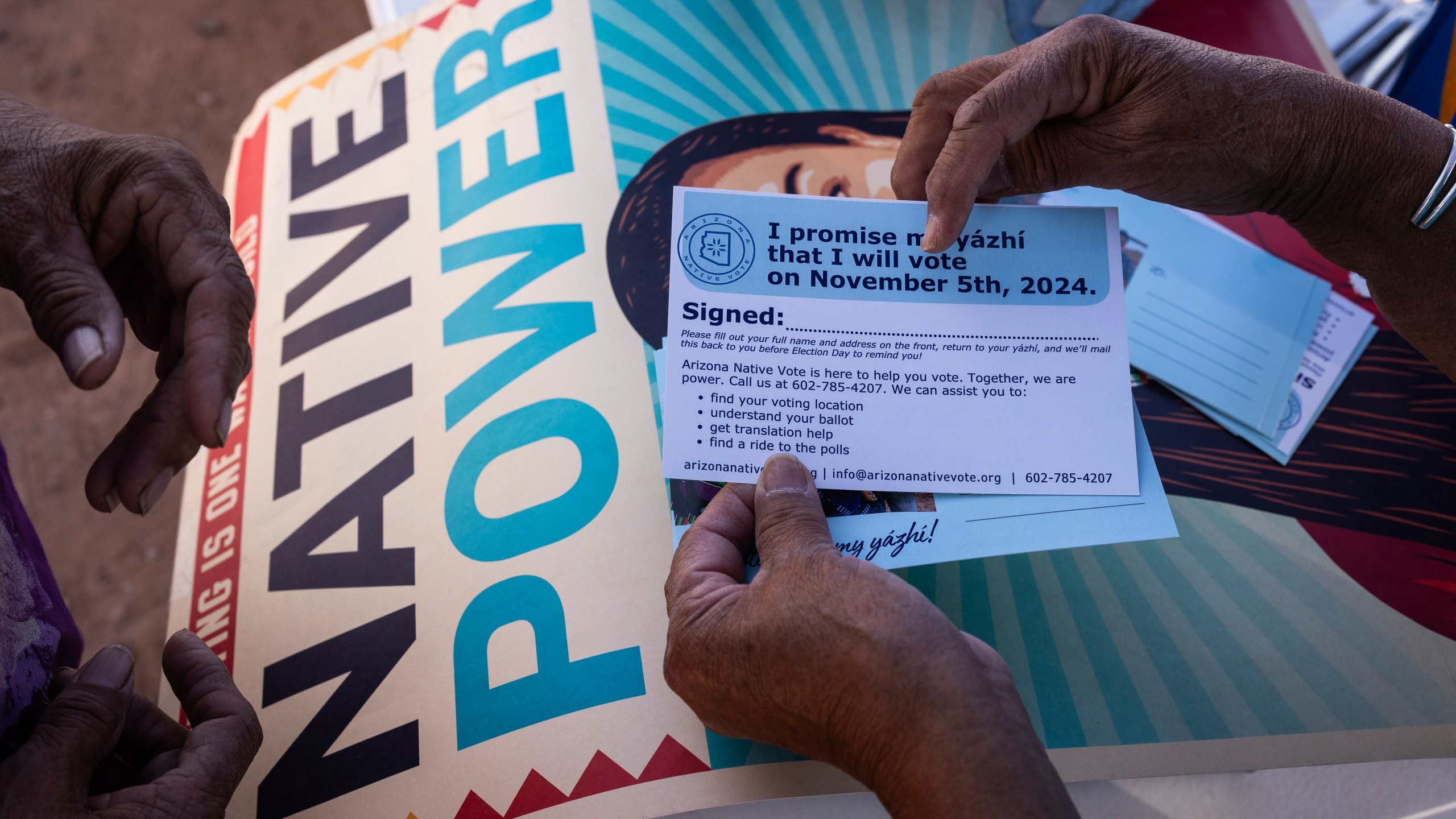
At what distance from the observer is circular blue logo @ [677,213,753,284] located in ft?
2.64

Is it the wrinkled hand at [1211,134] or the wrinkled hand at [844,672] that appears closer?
the wrinkled hand at [844,672]

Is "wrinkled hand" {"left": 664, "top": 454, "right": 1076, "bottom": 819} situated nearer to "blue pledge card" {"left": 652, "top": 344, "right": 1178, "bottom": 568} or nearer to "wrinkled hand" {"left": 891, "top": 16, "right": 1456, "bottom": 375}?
→ "blue pledge card" {"left": 652, "top": 344, "right": 1178, "bottom": 568}

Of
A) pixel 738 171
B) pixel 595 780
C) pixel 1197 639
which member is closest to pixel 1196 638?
pixel 1197 639

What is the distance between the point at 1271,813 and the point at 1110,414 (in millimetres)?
415

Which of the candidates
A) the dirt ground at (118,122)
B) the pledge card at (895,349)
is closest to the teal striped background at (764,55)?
the pledge card at (895,349)

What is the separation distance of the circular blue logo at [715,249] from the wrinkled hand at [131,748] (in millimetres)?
604

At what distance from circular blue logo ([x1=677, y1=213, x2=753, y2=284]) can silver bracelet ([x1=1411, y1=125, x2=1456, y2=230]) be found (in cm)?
70

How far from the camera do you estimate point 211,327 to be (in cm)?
72

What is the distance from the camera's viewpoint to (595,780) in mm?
767

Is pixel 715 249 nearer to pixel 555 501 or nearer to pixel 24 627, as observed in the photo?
pixel 555 501

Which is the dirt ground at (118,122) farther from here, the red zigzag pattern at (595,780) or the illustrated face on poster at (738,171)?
the illustrated face on poster at (738,171)

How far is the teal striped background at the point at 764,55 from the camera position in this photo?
116 centimetres

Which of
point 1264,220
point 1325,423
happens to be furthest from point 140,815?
point 1264,220

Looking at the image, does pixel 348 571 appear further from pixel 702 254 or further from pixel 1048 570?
pixel 1048 570
